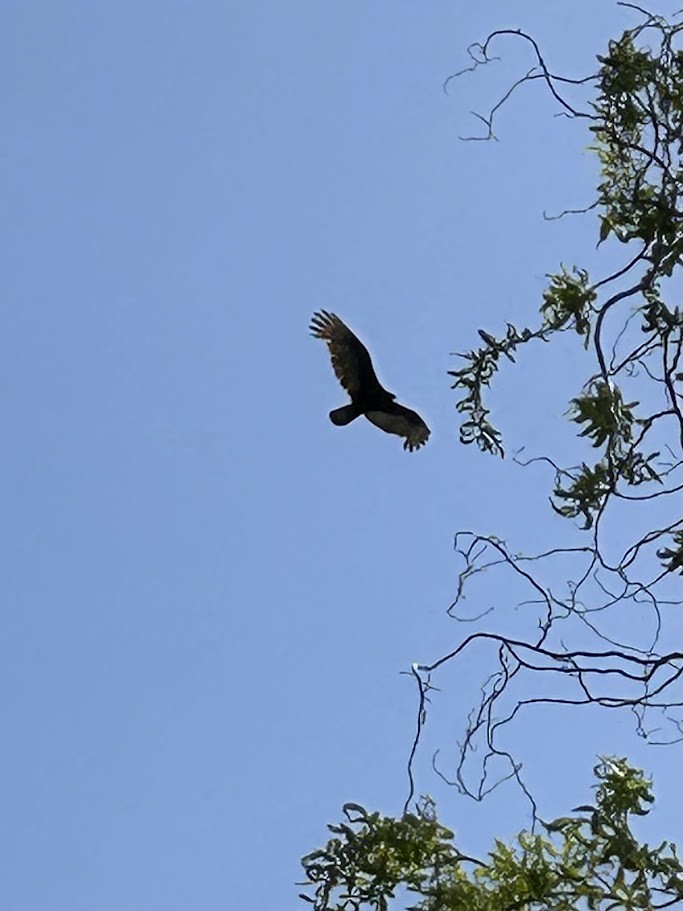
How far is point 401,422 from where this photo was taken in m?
6.70

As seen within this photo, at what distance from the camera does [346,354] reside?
6.80 meters

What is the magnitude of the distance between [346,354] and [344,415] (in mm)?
349

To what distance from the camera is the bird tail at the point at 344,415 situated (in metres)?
6.46

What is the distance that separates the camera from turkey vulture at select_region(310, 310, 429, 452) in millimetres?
6695

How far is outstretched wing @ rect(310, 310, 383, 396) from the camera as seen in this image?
672cm

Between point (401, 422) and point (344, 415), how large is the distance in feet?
0.88

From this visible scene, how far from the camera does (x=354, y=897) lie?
135 inches

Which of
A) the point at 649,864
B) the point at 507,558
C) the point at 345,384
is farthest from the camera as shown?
the point at 345,384

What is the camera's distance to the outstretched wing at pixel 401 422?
6.70 metres

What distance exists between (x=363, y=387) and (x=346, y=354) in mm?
168

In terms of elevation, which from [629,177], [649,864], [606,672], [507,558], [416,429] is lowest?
[649,864]

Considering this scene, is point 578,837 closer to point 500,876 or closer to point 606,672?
point 500,876

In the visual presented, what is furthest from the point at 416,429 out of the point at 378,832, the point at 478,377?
the point at 378,832

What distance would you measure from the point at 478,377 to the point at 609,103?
691 millimetres
